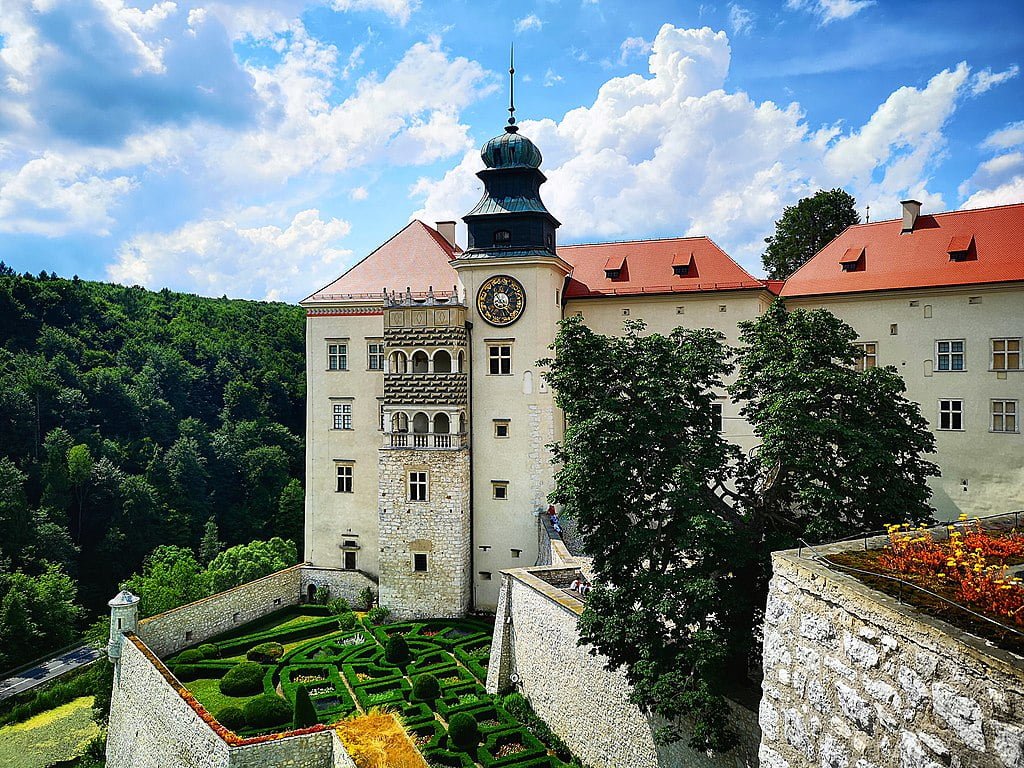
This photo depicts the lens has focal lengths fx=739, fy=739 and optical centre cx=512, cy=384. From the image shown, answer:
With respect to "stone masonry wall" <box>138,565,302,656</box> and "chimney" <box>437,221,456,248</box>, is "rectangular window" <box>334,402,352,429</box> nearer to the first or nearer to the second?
"stone masonry wall" <box>138,565,302,656</box>

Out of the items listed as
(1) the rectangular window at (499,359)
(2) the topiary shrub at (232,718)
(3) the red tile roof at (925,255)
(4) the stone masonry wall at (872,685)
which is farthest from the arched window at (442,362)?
(4) the stone masonry wall at (872,685)

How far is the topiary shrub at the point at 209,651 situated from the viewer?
24109 millimetres

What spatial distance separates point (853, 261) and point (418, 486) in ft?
58.9

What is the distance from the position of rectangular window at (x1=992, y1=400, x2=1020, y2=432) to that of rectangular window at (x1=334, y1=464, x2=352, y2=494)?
23.3 m

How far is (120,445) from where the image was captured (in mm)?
53812

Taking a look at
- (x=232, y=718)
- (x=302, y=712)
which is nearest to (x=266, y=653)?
(x=232, y=718)

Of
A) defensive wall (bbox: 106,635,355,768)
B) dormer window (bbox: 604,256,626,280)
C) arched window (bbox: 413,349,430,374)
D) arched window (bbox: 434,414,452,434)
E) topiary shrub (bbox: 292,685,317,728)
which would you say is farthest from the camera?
dormer window (bbox: 604,256,626,280)

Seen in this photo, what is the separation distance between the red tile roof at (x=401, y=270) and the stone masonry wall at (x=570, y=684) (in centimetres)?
1249

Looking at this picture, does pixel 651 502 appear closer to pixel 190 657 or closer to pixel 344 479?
pixel 190 657

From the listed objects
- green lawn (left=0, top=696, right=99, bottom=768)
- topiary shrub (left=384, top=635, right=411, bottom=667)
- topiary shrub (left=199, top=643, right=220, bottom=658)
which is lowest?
green lawn (left=0, top=696, right=99, bottom=768)

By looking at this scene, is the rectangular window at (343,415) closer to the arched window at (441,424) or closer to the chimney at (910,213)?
the arched window at (441,424)

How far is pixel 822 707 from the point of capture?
7062 millimetres

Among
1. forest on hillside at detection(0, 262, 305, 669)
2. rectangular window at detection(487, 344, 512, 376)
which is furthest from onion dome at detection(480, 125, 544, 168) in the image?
forest on hillside at detection(0, 262, 305, 669)

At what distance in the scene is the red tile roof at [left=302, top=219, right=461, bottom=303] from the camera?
2925 cm
